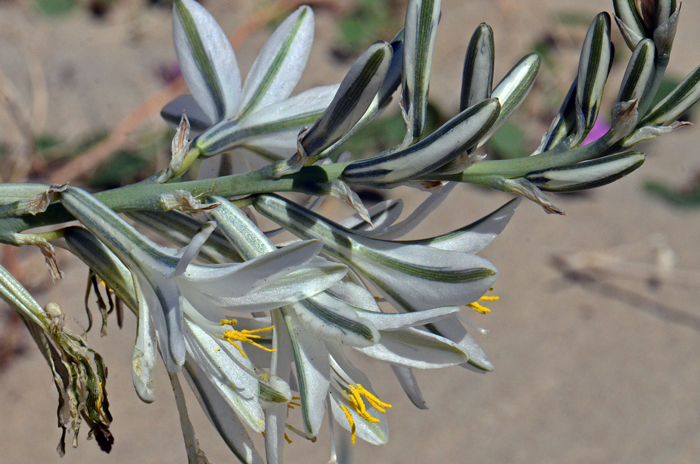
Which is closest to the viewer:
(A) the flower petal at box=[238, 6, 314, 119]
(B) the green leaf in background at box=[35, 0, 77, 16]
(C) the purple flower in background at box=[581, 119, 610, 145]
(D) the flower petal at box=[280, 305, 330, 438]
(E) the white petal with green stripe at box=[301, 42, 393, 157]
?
(E) the white petal with green stripe at box=[301, 42, 393, 157]

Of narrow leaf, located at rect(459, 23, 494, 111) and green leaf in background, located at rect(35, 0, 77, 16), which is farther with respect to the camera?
green leaf in background, located at rect(35, 0, 77, 16)

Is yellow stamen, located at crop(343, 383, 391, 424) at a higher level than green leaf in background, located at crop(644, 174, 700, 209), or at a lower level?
higher

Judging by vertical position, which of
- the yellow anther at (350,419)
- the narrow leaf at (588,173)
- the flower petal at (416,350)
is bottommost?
the yellow anther at (350,419)

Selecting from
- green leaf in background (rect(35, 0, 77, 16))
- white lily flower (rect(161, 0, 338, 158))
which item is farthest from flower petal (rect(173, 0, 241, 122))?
green leaf in background (rect(35, 0, 77, 16))

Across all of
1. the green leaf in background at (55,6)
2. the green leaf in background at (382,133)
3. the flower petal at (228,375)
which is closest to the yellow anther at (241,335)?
the flower petal at (228,375)

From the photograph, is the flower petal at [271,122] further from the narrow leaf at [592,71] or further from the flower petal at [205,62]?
the narrow leaf at [592,71]

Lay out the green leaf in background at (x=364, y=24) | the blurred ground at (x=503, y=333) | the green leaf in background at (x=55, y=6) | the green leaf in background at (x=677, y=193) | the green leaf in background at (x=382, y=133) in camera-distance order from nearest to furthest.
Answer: the blurred ground at (x=503, y=333), the green leaf in background at (x=382, y=133), the green leaf in background at (x=677, y=193), the green leaf in background at (x=55, y=6), the green leaf in background at (x=364, y=24)

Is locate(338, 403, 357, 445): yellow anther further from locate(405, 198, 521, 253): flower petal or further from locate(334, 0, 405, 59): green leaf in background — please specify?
locate(334, 0, 405, 59): green leaf in background
